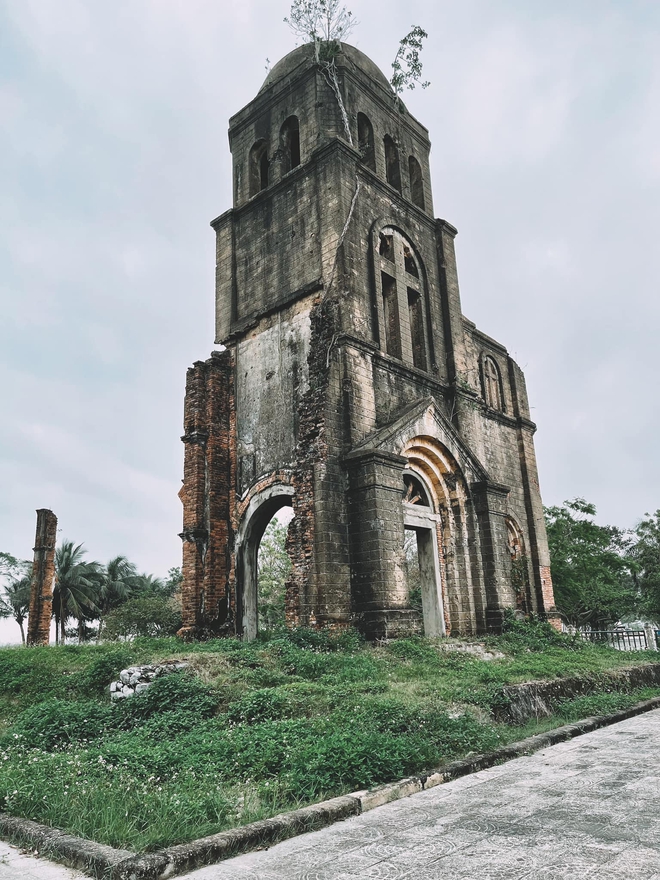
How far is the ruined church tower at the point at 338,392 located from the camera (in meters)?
12.6

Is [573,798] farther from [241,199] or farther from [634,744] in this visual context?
[241,199]

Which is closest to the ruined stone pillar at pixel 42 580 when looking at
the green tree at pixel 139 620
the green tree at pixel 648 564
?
the green tree at pixel 139 620

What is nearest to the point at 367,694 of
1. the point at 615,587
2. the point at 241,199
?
the point at 241,199

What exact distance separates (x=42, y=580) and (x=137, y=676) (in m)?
14.1

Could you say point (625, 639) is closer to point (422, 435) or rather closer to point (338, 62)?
point (422, 435)

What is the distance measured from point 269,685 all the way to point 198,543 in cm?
686

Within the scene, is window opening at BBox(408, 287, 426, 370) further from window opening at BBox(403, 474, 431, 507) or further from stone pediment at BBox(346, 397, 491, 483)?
window opening at BBox(403, 474, 431, 507)

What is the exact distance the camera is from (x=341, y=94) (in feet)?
54.5

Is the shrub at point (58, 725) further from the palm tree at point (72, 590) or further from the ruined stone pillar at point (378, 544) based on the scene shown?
the palm tree at point (72, 590)

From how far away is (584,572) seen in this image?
2734 centimetres

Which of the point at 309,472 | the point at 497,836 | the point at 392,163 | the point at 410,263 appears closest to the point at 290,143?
the point at 392,163

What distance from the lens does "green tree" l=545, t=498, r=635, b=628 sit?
1039 inches

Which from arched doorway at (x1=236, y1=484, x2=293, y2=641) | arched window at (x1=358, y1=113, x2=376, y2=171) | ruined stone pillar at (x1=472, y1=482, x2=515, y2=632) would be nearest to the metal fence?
ruined stone pillar at (x1=472, y1=482, x2=515, y2=632)

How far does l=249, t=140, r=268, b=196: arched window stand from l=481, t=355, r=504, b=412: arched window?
8470mm
